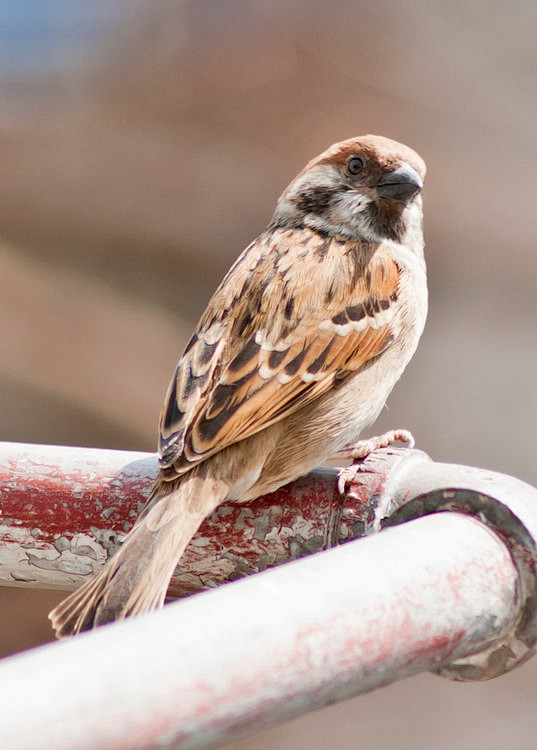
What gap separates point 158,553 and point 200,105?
2.64 metres

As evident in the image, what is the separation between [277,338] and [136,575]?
0.70 meters

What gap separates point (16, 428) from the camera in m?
4.18

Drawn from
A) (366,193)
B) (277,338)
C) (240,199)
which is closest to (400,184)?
(366,193)

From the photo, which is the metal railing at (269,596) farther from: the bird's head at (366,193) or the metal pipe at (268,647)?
the bird's head at (366,193)

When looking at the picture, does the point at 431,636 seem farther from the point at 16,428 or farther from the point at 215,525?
the point at 16,428

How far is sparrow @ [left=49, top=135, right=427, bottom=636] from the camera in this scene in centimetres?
172

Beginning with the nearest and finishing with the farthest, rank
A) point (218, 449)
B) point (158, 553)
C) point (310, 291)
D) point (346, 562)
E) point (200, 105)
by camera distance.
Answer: point (346, 562) → point (158, 553) → point (218, 449) → point (310, 291) → point (200, 105)

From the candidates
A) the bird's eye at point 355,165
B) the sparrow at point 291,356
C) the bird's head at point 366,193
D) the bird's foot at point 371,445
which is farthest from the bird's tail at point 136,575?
the bird's eye at point 355,165

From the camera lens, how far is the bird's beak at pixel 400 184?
97.3 inches

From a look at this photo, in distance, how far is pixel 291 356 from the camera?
7.14ft

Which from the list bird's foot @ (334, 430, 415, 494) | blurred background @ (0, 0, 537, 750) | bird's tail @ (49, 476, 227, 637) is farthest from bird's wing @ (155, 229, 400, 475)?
blurred background @ (0, 0, 537, 750)

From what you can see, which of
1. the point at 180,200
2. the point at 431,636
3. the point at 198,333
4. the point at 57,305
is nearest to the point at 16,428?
the point at 57,305

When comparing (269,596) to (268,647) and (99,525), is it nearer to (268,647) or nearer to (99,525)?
(268,647)

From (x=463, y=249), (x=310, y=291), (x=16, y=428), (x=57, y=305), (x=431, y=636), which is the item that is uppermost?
(x=463, y=249)
